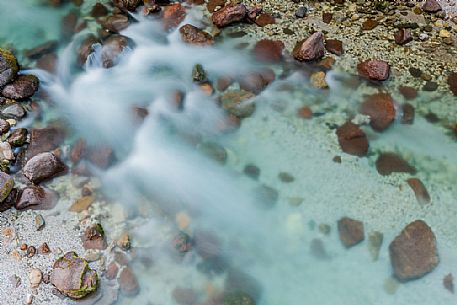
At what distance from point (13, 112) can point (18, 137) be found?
1.42 feet

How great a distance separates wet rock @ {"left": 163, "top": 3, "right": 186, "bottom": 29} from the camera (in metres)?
6.55

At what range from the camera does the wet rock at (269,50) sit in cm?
614

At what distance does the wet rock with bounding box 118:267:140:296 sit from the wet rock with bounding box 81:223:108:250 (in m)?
0.36

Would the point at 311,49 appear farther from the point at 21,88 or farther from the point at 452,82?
the point at 21,88

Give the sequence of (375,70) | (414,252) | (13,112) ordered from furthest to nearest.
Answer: (375,70) < (13,112) < (414,252)

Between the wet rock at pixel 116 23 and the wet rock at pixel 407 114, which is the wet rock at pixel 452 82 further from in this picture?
the wet rock at pixel 116 23

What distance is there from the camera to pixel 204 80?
591cm

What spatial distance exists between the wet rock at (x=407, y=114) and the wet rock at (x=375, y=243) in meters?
1.56

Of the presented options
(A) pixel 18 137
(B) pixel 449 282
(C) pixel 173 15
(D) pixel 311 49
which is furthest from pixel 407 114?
(A) pixel 18 137

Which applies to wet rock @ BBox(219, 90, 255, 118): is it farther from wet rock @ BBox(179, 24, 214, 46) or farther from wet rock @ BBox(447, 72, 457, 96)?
wet rock @ BBox(447, 72, 457, 96)

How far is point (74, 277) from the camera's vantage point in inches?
164

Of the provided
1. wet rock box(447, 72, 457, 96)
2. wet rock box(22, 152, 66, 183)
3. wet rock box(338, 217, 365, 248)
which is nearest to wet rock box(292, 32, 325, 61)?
wet rock box(447, 72, 457, 96)

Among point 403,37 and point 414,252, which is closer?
point 414,252

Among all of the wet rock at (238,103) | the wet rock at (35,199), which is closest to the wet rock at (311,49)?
the wet rock at (238,103)
